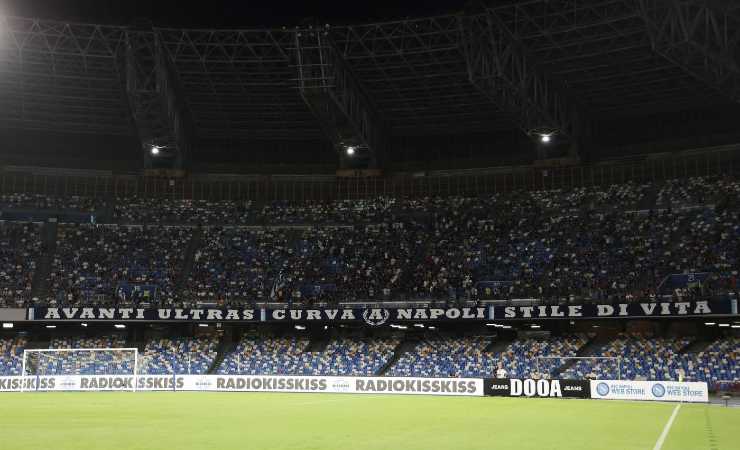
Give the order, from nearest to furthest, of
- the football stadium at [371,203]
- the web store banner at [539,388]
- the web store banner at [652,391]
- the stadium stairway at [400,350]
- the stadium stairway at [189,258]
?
the web store banner at [652,391] < the web store banner at [539,388] < the football stadium at [371,203] < the stadium stairway at [400,350] < the stadium stairway at [189,258]

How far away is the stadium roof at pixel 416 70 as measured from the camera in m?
47.8

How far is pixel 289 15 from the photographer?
5284 centimetres

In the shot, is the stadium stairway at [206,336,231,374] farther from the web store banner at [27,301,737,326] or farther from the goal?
the goal

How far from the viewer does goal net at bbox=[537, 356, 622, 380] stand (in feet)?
167

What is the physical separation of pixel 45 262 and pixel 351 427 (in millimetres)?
47215

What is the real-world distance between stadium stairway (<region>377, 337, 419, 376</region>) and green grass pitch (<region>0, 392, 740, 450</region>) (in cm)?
2221

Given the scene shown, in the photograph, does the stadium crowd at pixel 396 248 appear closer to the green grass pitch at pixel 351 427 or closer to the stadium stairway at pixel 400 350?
the stadium stairway at pixel 400 350

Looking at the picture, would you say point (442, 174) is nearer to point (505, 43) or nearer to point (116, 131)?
point (505, 43)

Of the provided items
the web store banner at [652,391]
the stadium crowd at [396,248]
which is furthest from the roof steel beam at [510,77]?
the web store banner at [652,391]

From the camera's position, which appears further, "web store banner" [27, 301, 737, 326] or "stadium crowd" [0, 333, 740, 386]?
"web store banner" [27, 301, 737, 326]

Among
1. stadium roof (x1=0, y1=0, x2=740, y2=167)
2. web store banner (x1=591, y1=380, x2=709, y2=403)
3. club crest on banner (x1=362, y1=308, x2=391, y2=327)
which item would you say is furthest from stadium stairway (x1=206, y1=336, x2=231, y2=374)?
web store banner (x1=591, y1=380, x2=709, y2=403)

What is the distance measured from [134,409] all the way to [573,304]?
3096 centimetres

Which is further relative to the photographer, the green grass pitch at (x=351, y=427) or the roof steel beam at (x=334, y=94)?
the roof steel beam at (x=334, y=94)

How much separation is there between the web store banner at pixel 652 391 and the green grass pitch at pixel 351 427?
7.41 meters
